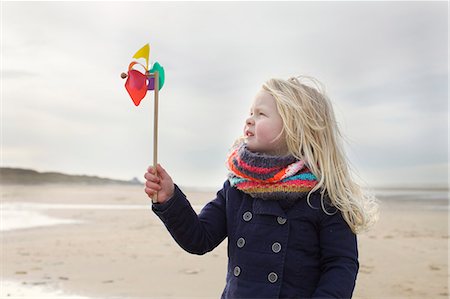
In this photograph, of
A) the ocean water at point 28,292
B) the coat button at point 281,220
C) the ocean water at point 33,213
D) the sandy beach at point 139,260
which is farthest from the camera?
the ocean water at point 33,213

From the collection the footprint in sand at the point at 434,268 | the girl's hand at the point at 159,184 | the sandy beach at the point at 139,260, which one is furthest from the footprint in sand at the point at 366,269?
the girl's hand at the point at 159,184

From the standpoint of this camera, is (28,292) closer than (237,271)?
No

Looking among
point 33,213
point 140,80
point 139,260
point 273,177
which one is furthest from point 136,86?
point 33,213

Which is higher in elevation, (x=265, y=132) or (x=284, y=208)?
(x=265, y=132)

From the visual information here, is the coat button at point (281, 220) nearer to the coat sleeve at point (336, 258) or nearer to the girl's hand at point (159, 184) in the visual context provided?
the coat sleeve at point (336, 258)

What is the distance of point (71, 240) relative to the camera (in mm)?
7246

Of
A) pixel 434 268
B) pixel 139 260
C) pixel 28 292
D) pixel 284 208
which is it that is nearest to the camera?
pixel 284 208

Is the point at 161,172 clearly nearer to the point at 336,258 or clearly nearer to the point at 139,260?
the point at 336,258

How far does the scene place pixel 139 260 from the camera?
5906mm

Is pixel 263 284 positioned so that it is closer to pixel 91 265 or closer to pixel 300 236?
pixel 300 236

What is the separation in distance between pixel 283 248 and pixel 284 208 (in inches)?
6.0

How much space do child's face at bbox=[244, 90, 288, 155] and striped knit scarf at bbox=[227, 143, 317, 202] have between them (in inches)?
2.0

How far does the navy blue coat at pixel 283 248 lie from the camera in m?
2.06

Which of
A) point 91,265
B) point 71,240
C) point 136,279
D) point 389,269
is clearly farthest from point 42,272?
point 389,269
